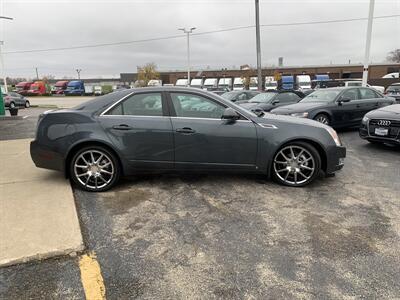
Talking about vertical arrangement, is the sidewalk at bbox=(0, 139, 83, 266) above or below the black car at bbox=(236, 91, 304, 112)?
below

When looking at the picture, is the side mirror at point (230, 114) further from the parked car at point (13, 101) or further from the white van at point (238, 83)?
the white van at point (238, 83)

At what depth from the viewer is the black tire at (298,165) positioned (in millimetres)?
5191

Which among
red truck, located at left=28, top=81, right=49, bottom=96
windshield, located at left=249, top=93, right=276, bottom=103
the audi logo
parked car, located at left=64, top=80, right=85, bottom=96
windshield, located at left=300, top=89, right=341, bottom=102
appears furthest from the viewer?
parked car, located at left=64, top=80, right=85, bottom=96

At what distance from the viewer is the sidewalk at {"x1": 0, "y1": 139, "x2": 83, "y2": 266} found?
3273 millimetres

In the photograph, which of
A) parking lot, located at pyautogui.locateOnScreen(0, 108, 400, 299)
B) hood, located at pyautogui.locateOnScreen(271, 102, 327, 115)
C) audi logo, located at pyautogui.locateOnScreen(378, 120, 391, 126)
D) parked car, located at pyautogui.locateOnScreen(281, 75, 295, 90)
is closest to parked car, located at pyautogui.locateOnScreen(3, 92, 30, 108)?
hood, located at pyautogui.locateOnScreen(271, 102, 327, 115)

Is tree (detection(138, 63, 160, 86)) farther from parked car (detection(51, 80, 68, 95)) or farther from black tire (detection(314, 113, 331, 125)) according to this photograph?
black tire (detection(314, 113, 331, 125))

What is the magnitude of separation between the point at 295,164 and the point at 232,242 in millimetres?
2144

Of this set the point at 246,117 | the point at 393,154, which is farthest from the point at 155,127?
the point at 393,154

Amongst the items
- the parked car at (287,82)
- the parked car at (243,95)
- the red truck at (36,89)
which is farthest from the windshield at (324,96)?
the red truck at (36,89)

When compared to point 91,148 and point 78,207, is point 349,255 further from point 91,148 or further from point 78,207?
point 91,148

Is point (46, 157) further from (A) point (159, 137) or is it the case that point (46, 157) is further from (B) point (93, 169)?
(A) point (159, 137)

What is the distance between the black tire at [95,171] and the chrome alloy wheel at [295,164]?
7.77 feet

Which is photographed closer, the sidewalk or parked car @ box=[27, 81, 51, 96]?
the sidewalk

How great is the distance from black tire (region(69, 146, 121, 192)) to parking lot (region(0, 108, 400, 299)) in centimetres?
13
